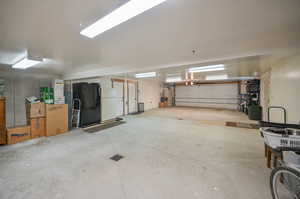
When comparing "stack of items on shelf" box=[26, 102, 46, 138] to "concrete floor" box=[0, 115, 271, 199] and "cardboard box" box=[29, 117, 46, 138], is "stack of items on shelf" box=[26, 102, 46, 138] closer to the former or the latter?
"cardboard box" box=[29, 117, 46, 138]

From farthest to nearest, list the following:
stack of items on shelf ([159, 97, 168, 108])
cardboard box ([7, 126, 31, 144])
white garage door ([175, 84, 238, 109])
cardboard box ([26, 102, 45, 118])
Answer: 1. stack of items on shelf ([159, 97, 168, 108])
2. white garage door ([175, 84, 238, 109])
3. cardboard box ([26, 102, 45, 118])
4. cardboard box ([7, 126, 31, 144])

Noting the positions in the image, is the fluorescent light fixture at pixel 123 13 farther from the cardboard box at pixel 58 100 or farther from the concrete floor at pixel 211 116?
the concrete floor at pixel 211 116

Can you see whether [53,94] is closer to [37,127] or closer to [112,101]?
[37,127]

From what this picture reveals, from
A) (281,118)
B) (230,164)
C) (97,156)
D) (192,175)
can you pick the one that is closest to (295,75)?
(281,118)

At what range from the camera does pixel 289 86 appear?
2514 mm

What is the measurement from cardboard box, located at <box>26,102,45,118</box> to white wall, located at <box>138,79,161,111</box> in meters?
5.38

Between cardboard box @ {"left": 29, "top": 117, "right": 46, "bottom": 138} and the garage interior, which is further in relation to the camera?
cardboard box @ {"left": 29, "top": 117, "right": 46, "bottom": 138}

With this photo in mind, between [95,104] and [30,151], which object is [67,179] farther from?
[95,104]

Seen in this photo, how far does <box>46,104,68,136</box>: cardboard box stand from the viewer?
3520mm

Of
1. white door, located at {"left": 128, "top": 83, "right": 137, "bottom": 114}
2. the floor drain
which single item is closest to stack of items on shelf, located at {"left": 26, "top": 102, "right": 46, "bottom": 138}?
the floor drain

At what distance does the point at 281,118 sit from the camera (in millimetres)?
2883

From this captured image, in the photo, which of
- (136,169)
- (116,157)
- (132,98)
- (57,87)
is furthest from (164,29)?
(132,98)

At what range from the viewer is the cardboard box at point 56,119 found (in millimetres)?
3520

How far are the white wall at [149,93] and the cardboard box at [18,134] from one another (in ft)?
18.9
